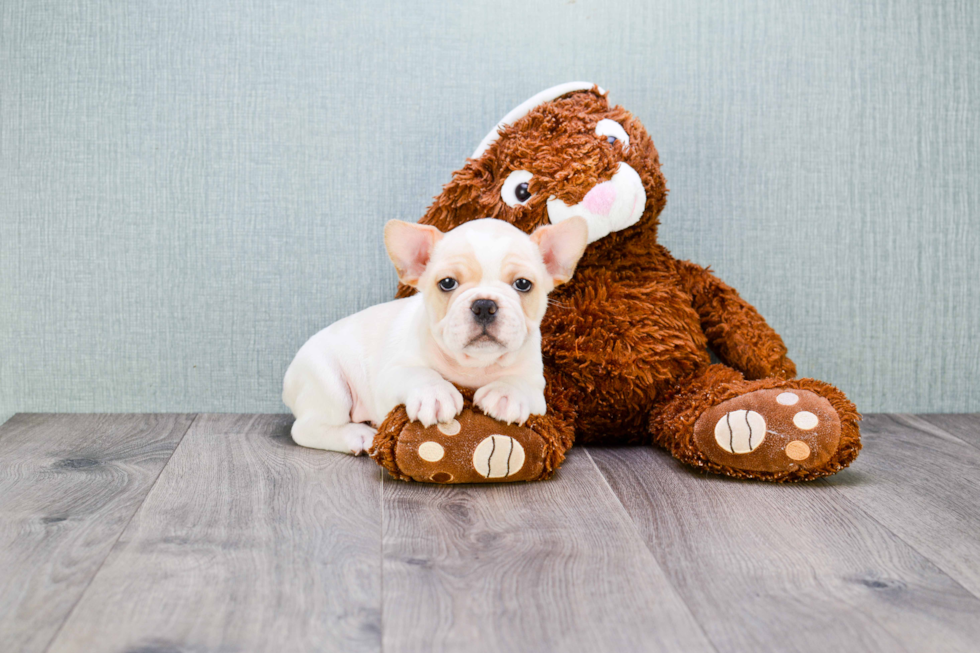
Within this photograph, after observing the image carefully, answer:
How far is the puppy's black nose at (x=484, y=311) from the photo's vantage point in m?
1.19

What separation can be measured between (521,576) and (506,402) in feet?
1.23

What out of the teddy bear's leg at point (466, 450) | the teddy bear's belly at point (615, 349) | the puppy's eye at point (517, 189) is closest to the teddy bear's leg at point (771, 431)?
the teddy bear's belly at point (615, 349)

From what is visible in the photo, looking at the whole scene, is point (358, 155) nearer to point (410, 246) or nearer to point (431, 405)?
point (410, 246)

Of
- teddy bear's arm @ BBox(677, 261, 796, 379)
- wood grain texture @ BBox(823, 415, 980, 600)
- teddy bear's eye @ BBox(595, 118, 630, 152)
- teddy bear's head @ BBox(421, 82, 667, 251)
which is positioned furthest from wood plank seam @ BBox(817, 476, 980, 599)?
teddy bear's eye @ BBox(595, 118, 630, 152)

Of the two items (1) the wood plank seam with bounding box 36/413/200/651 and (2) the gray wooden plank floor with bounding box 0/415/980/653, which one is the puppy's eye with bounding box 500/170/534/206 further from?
(1) the wood plank seam with bounding box 36/413/200/651

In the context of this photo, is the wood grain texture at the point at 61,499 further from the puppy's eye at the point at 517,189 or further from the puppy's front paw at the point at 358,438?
the puppy's eye at the point at 517,189

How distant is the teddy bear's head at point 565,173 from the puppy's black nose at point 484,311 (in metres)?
0.30

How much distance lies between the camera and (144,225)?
1726mm

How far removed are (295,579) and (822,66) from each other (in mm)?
1543

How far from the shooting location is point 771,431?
1296mm

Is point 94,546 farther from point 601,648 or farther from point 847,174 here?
point 847,174

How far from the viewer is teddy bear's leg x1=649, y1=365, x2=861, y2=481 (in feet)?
4.23

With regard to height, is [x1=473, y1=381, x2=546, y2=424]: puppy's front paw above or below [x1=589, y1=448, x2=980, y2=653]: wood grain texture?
above

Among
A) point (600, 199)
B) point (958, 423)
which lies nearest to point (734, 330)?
point (600, 199)
